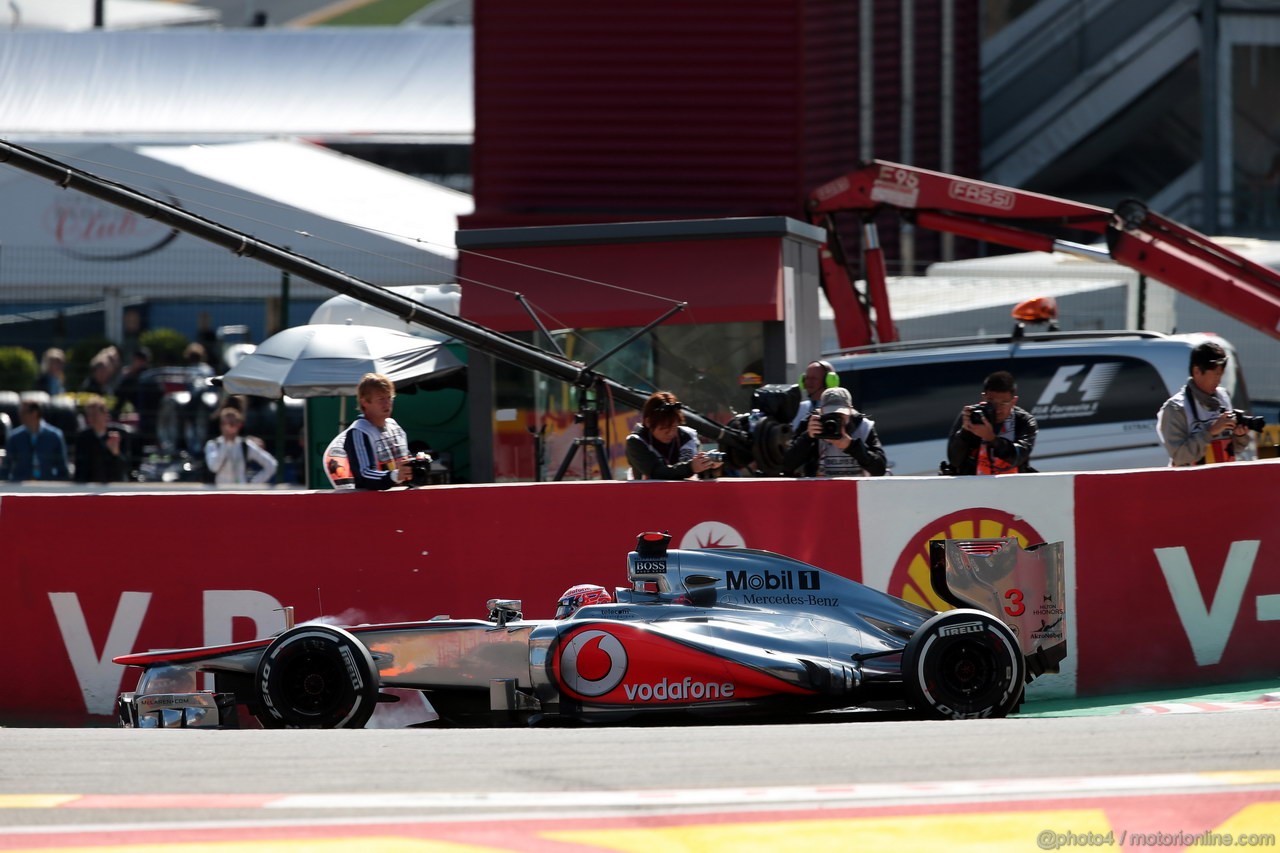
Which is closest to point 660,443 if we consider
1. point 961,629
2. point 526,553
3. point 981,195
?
point 526,553

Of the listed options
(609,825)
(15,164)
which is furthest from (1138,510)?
(15,164)

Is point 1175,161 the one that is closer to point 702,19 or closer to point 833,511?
point 702,19

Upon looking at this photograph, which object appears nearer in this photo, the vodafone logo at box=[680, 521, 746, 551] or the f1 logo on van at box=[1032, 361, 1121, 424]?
the vodafone logo at box=[680, 521, 746, 551]

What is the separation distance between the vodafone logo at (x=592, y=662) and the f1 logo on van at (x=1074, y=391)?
5.44 m

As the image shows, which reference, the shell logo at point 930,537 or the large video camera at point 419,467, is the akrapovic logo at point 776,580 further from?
the large video camera at point 419,467

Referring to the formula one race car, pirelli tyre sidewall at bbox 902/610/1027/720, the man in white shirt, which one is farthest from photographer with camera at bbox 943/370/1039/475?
the man in white shirt

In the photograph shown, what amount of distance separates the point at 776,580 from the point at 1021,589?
109 cm

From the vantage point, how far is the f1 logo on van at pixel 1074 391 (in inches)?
443

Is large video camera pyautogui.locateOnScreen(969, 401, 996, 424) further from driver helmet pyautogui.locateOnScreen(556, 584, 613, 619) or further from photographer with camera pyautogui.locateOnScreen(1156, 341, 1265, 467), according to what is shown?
driver helmet pyautogui.locateOnScreen(556, 584, 613, 619)

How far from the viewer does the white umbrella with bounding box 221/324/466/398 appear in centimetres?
1223

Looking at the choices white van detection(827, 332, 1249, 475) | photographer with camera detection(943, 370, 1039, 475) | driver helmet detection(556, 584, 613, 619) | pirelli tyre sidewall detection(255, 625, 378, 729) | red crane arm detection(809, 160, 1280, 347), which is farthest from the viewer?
red crane arm detection(809, 160, 1280, 347)

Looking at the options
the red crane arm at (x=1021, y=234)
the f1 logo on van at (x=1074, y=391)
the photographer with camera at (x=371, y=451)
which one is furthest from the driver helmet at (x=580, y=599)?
the red crane arm at (x=1021, y=234)

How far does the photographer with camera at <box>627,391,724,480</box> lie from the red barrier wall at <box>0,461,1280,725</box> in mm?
442

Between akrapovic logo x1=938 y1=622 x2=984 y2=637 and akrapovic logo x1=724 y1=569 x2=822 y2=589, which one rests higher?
akrapovic logo x1=724 y1=569 x2=822 y2=589
